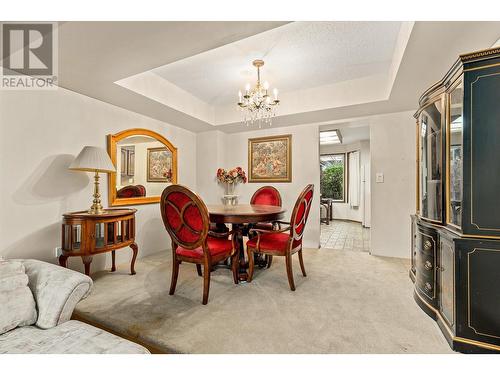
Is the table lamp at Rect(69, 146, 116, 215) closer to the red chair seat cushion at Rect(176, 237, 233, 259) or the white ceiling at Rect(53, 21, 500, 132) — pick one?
the white ceiling at Rect(53, 21, 500, 132)

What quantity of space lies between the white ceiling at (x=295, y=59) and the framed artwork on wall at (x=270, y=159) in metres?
0.97

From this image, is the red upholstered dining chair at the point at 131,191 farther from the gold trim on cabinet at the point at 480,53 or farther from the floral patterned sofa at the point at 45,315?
the gold trim on cabinet at the point at 480,53

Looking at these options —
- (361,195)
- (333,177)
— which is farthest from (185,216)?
(333,177)

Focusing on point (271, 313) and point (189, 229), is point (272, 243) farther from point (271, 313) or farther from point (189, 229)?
point (189, 229)

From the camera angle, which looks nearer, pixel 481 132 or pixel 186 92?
pixel 481 132

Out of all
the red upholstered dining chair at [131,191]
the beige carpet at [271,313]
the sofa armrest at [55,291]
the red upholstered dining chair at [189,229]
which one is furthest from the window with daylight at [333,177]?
the sofa armrest at [55,291]

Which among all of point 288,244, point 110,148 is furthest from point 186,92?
point 288,244

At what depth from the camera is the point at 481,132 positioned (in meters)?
1.42

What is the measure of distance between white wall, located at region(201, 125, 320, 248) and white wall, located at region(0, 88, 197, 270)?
69.9 inches

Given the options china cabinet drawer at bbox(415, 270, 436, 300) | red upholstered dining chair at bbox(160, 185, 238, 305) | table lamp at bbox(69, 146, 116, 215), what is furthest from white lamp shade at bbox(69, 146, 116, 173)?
china cabinet drawer at bbox(415, 270, 436, 300)

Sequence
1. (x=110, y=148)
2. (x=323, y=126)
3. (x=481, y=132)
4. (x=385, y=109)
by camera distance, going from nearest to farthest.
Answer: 1. (x=481, y=132)
2. (x=110, y=148)
3. (x=385, y=109)
4. (x=323, y=126)


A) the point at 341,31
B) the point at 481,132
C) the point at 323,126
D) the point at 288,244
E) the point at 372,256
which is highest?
the point at 341,31
